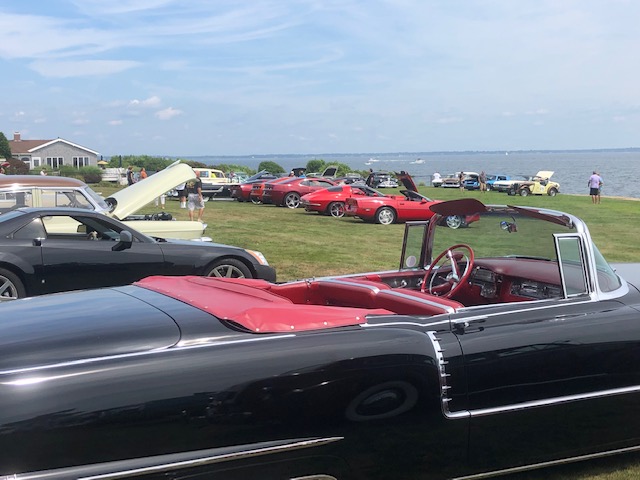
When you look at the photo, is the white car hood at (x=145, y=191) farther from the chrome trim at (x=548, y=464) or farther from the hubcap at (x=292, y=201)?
the hubcap at (x=292, y=201)

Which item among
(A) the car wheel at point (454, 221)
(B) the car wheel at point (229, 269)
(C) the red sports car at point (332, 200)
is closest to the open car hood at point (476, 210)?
(A) the car wheel at point (454, 221)

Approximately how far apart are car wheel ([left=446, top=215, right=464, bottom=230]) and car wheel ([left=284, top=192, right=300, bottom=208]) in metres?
20.6

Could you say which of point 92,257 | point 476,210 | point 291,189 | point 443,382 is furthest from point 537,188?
point 443,382

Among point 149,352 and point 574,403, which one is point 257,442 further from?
point 574,403

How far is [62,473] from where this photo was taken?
2.17m

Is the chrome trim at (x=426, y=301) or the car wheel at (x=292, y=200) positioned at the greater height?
the chrome trim at (x=426, y=301)

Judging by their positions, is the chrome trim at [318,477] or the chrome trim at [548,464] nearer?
the chrome trim at [318,477]

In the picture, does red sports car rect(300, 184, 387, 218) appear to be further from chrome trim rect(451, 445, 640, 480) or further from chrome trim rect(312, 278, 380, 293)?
chrome trim rect(451, 445, 640, 480)

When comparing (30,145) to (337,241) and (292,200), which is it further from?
(337,241)

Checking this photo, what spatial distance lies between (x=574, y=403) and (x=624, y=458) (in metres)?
0.84

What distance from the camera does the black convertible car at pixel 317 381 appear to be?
2.28m

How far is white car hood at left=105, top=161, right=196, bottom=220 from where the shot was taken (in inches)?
394

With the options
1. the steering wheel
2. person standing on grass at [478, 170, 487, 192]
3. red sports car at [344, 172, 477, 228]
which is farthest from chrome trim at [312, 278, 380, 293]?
person standing on grass at [478, 170, 487, 192]

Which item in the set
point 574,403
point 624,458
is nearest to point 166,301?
point 574,403
